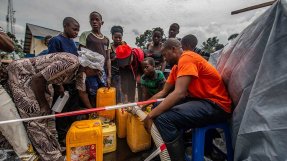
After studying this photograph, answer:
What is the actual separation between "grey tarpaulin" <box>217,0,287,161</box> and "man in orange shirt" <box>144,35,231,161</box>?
→ 0.90 feet

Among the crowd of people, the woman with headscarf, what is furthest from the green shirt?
the woman with headscarf

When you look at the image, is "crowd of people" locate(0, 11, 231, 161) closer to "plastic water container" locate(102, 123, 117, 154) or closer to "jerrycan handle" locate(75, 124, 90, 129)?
"jerrycan handle" locate(75, 124, 90, 129)

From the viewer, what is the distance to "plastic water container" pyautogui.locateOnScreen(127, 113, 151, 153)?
2.73 meters

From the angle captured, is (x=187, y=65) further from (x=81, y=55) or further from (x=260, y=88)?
(x=81, y=55)

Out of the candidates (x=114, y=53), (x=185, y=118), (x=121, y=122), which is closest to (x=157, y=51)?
(x=114, y=53)

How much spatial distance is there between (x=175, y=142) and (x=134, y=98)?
296 cm

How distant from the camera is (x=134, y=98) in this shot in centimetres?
483

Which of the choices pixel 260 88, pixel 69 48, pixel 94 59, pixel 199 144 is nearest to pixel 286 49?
pixel 260 88

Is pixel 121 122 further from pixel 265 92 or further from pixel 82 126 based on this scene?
pixel 265 92

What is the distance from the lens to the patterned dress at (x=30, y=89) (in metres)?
2.12

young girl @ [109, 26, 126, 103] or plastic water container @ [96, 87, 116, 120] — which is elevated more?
young girl @ [109, 26, 126, 103]

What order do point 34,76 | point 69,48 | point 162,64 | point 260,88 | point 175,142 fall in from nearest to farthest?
1. point 260,88
2. point 175,142
3. point 34,76
4. point 69,48
5. point 162,64

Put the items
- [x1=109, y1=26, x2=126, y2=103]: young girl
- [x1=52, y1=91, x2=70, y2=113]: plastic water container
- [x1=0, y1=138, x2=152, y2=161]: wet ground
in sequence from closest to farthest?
[x1=52, y1=91, x2=70, y2=113]: plastic water container → [x1=0, y1=138, x2=152, y2=161]: wet ground → [x1=109, y1=26, x2=126, y2=103]: young girl

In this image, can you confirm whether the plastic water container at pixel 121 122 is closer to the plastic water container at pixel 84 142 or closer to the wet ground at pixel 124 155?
the wet ground at pixel 124 155
